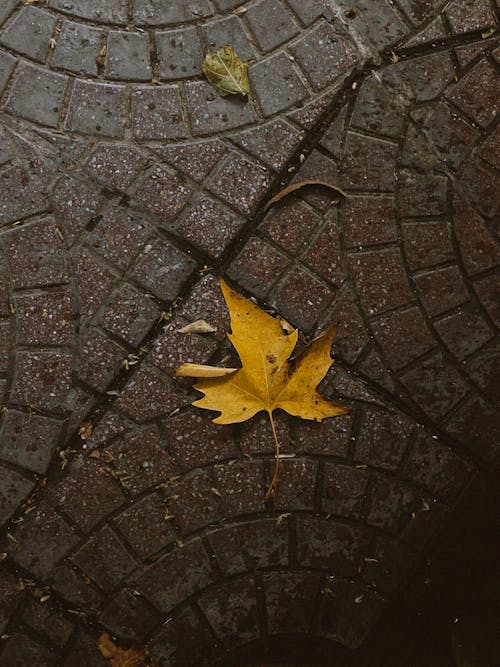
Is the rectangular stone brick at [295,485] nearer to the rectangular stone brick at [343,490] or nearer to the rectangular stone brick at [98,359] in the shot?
the rectangular stone brick at [343,490]

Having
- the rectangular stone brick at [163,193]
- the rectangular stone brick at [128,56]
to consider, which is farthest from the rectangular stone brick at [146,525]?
the rectangular stone brick at [128,56]

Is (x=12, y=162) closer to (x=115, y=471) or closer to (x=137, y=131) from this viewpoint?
(x=137, y=131)

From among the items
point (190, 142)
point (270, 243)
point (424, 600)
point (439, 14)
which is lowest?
point (424, 600)

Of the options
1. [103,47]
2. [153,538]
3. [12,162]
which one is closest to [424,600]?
[153,538]

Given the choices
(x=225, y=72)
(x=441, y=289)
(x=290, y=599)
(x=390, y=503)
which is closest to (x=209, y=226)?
(x=225, y=72)

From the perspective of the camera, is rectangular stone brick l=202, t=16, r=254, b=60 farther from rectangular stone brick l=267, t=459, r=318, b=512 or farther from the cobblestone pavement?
rectangular stone brick l=267, t=459, r=318, b=512

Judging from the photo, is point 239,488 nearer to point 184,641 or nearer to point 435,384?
point 184,641
